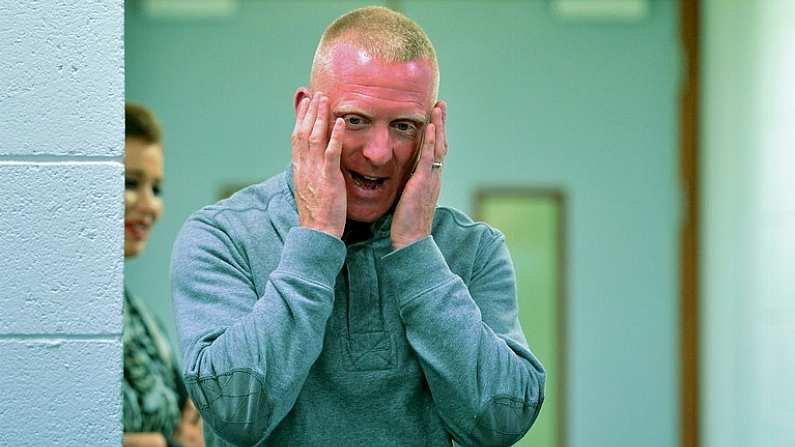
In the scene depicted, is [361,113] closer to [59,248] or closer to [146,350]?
[59,248]

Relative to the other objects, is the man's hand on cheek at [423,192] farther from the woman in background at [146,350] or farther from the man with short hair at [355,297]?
the woman in background at [146,350]

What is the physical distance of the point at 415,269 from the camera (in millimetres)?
1450

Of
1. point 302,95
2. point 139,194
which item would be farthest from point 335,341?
point 139,194

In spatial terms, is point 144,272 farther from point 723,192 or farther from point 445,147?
point 445,147

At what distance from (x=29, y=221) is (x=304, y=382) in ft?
1.25

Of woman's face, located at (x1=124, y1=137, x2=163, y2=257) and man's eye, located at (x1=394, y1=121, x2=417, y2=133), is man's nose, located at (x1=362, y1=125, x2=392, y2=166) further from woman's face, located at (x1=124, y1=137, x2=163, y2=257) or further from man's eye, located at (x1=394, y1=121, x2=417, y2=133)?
woman's face, located at (x1=124, y1=137, x2=163, y2=257)

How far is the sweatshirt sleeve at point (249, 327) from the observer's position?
1359 mm

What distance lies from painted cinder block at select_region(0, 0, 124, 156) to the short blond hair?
0.26 meters

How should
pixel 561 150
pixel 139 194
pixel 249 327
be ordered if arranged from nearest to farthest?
pixel 249 327, pixel 139 194, pixel 561 150

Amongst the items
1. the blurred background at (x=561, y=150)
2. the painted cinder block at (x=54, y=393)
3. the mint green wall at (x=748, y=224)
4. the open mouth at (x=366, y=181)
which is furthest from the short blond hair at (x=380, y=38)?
the blurred background at (x=561, y=150)

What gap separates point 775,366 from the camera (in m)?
3.02

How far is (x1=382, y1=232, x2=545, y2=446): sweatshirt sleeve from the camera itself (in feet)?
4.66

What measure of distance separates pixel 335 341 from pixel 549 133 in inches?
93.2

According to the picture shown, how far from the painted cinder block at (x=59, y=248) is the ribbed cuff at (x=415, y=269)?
33 cm
